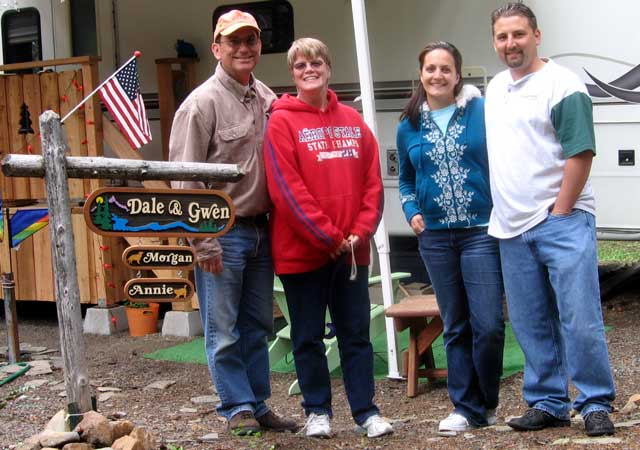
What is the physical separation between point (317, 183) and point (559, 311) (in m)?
1.12

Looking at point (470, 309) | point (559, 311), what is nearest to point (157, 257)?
point (470, 309)

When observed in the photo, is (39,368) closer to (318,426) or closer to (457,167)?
(318,426)

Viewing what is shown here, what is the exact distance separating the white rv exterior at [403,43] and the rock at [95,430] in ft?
14.1

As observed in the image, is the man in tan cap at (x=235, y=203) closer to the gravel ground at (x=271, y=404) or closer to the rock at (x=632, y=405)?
the gravel ground at (x=271, y=404)

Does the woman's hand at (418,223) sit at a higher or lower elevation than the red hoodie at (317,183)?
lower

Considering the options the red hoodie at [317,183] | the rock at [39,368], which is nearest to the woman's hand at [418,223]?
the red hoodie at [317,183]

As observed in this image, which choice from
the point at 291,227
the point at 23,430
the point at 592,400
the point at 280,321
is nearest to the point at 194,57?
the point at 280,321

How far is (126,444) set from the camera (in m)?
3.67

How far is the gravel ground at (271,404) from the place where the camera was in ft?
13.9

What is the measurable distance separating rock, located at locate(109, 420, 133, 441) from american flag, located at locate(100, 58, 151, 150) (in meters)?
3.06

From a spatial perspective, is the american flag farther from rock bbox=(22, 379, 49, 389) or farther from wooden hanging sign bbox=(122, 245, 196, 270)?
wooden hanging sign bbox=(122, 245, 196, 270)

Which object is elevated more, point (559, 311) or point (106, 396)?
point (559, 311)

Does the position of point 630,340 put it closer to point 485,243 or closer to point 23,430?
point 485,243

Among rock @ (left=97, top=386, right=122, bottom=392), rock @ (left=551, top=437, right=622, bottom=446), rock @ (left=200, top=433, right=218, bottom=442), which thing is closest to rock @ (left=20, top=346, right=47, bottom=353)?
rock @ (left=97, top=386, right=122, bottom=392)
